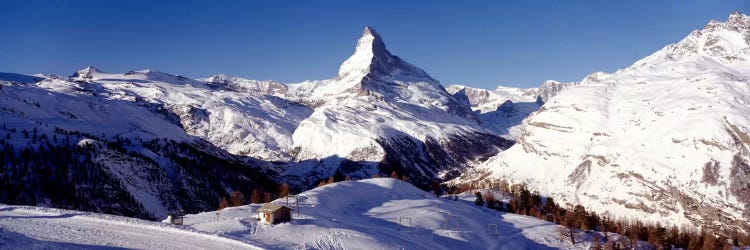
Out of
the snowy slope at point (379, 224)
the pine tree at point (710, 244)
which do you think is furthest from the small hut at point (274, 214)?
the pine tree at point (710, 244)

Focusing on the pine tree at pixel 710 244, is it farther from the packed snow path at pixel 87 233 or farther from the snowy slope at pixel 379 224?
the packed snow path at pixel 87 233

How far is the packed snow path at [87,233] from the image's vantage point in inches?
2677

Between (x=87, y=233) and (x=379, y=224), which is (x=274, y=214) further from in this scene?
(x=379, y=224)

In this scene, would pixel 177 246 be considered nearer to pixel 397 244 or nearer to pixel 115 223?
pixel 115 223

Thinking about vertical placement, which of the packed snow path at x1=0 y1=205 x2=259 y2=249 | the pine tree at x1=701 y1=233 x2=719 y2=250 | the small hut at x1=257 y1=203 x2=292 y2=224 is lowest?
the pine tree at x1=701 y1=233 x2=719 y2=250

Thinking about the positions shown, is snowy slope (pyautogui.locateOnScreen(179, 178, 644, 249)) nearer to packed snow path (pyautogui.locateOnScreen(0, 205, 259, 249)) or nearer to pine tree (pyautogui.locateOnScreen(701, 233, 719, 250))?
packed snow path (pyautogui.locateOnScreen(0, 205, 259, 249))

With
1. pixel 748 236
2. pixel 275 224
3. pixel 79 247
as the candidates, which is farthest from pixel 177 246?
pixel 748 236

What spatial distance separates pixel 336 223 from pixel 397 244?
16.9 metres

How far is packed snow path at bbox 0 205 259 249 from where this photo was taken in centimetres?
6800

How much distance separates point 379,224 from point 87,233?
2803 inches

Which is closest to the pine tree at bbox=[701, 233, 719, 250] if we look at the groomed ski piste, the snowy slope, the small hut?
the groomed ski piste

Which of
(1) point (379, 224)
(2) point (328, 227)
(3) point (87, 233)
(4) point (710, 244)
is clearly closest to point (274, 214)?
(2) point (328, 227)

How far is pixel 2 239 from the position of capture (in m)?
63.9

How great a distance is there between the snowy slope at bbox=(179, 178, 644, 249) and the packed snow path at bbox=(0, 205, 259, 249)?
29.8 feet
